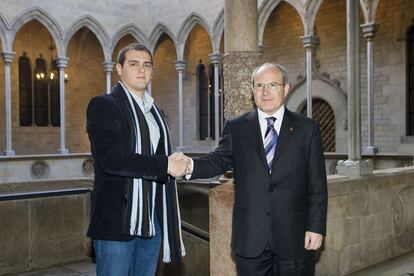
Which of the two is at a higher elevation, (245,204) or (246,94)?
(246,94)

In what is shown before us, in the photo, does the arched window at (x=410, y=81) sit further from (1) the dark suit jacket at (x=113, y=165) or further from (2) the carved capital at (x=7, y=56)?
(2) the carved capital at (x=7, y=56)

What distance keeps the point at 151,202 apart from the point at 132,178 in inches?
5.6

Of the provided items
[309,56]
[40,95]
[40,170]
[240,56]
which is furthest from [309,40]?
[40,95]

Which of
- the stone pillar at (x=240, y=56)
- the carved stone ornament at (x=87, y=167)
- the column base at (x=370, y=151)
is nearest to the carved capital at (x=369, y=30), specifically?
the column base at (x=370, y=151)

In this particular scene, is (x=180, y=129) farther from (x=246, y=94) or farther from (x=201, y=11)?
(x=246, y=94)

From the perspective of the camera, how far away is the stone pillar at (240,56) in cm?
330

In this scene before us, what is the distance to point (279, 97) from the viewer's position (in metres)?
2.10

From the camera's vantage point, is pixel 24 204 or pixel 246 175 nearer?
pixel 246 175

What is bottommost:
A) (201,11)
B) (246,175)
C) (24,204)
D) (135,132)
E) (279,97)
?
(24,204)

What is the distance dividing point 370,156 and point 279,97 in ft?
27.0

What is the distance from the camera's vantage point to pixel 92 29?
15516 mm

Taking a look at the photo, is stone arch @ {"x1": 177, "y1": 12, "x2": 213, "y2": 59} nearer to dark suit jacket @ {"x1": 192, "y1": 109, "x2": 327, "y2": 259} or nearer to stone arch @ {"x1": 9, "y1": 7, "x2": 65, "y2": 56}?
stone arch @ {"x1": 9, "y1": 7, "x2": 65, "y2": 56}

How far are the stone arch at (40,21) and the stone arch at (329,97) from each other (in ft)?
23.8

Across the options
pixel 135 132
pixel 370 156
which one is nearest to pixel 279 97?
pixel 135 132
